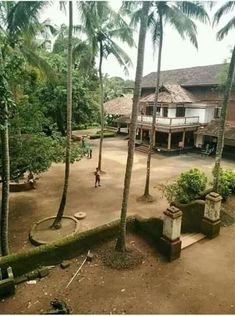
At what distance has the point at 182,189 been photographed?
12992 mm

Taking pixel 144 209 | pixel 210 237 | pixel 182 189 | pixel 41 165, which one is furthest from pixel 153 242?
pixel 41 165

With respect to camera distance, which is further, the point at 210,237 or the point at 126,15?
the point at 126,15

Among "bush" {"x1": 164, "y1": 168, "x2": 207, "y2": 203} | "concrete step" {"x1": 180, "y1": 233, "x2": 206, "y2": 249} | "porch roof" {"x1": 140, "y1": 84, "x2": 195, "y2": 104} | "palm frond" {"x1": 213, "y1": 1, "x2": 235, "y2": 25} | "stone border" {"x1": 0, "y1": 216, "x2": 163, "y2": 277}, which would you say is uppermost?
"palm frond" {"x1": 213, "y1": 1, "x2": 235, "y2": 25}

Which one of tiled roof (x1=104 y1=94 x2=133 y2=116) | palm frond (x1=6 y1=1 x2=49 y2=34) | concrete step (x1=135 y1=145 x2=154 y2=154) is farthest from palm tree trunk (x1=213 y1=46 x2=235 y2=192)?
tiled roof (x1=104 y1=94 x2=133 y2=116)

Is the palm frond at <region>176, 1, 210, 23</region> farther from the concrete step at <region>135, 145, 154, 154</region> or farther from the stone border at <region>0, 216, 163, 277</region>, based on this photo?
the concrete step at <region>135, 145, 154, 154</region>

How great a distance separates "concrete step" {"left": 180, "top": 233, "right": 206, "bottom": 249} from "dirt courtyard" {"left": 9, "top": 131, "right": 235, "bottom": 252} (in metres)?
3.21

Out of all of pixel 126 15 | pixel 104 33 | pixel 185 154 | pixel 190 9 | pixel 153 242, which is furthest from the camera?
pixel 185 154

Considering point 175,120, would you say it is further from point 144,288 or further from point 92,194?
point 144,288

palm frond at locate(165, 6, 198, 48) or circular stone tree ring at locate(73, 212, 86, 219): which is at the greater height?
palm frond at locate(165, 6, 198, 48)

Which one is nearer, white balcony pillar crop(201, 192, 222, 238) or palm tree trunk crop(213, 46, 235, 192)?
white balcony pillar crop(201, 192, 222, 238)

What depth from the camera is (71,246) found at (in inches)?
373

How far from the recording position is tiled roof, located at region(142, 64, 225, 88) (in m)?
31.1

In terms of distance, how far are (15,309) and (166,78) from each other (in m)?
34.9

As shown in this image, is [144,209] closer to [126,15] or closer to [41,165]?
[41,165]
